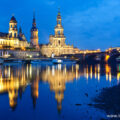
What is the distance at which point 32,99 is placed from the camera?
1605 cm

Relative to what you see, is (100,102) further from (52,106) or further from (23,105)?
(23,105)

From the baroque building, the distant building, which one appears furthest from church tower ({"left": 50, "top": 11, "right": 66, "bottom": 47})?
the distant building

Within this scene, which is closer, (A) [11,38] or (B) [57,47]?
(A) [11,38]

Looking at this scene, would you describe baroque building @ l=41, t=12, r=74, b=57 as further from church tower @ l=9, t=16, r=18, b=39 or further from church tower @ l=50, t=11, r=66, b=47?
church tower @ l=9, t=16, r=18, b=39

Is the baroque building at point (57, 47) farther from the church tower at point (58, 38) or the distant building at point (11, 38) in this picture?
the distant building at point (11, 38)

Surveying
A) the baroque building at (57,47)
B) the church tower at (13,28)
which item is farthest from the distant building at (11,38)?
the baroque building at (57,47)

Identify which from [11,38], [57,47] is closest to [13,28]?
[11,38]

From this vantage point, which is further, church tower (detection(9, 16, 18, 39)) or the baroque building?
the baroque building

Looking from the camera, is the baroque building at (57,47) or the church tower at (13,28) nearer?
the church tower at (13,28)

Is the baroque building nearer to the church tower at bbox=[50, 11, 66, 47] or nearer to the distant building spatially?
the church tower at bbox=[50, 11, 66, 47]

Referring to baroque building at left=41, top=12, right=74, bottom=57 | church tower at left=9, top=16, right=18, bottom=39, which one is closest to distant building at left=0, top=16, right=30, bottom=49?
church tower at left=9, top=16, right=18, bottom=39

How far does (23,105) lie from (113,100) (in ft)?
19.3

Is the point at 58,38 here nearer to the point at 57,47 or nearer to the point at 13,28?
the point at 57,47

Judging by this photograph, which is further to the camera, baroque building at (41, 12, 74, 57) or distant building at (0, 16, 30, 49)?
baroque building at (41, 12, 74, 57)
